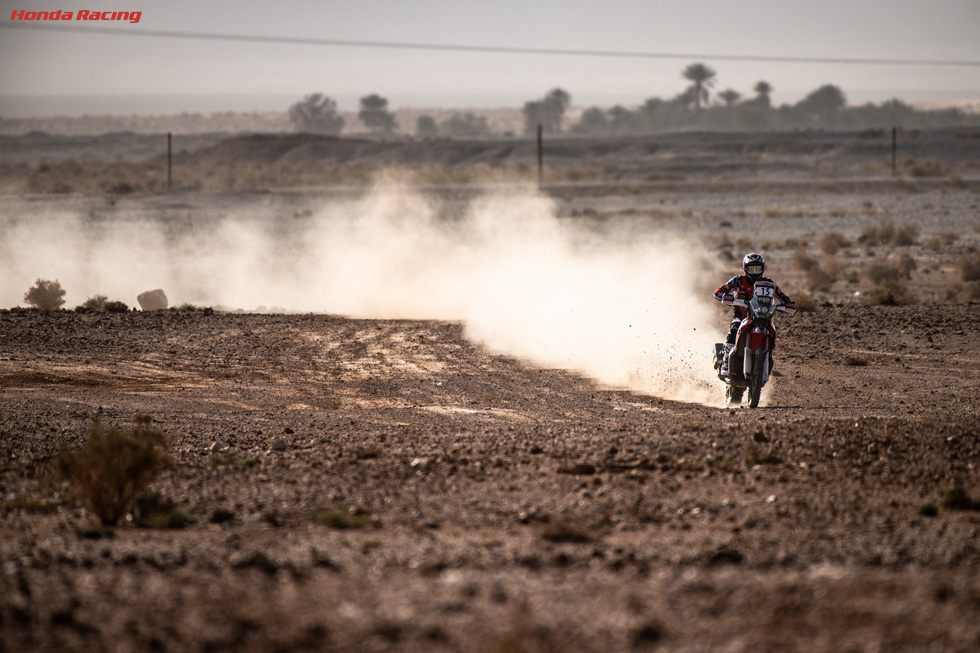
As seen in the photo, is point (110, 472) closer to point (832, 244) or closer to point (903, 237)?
point (832, 244)

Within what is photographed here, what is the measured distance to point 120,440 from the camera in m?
7.86

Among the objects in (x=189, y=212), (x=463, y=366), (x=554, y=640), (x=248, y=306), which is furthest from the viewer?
(x=189, y=212)

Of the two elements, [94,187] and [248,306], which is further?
[94,187]

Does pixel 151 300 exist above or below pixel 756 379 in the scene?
above

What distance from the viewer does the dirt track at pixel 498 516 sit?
5117 mm

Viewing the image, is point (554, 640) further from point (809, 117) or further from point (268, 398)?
point (809, 117)

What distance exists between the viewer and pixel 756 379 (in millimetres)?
12852

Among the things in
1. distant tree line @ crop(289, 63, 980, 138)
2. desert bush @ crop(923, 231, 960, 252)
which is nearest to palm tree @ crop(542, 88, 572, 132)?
distant tree line @ crop(289, 63, 980, 138)

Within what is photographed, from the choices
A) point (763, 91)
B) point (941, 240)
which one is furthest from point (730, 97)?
point (941, 240)

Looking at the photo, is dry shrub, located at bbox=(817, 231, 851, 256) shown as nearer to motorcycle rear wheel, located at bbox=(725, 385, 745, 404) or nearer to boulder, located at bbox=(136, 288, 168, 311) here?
boulder, located at bbox=(136, 288, 168, 311)

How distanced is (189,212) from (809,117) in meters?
154

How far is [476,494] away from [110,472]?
3.11 m

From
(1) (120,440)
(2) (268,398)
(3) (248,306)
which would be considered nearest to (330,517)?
(1) (120,440)

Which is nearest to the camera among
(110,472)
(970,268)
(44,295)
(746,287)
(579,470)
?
(110,472)
